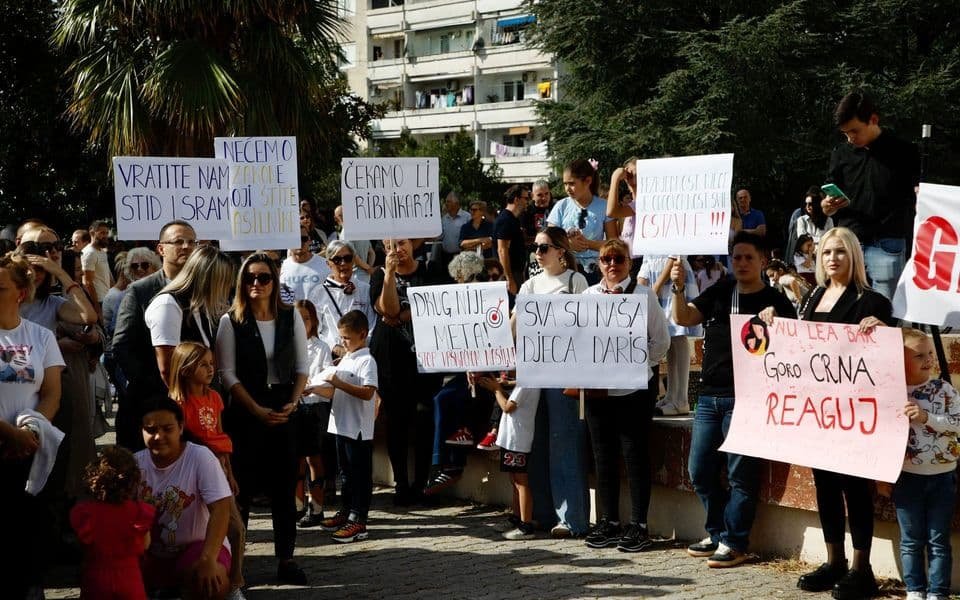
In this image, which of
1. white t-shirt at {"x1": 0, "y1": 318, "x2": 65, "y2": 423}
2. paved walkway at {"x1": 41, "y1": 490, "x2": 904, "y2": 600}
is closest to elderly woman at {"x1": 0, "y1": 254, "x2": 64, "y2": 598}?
white t-shirt at {"x1": 0, "y1": 318, "x2": 65, "y2": 423}

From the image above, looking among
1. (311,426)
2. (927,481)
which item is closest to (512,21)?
(311,426)

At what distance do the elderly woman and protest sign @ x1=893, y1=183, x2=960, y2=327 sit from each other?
457cm

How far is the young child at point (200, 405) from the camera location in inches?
259

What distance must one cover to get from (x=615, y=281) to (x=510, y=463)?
1.44 metres

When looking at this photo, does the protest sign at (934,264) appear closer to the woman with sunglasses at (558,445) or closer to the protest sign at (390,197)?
the woman with sunglasses at (558,445)

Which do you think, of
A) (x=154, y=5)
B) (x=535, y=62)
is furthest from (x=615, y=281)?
(x=535, y=62)

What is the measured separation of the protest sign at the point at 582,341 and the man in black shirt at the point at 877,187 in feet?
5.06

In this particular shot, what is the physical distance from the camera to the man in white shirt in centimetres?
1049

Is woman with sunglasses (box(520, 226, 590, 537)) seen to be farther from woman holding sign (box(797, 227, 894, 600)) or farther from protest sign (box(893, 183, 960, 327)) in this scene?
protest sign (box(893, 183, 960, 327))

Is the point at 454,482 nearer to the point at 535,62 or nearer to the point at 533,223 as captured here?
the point at 533,223

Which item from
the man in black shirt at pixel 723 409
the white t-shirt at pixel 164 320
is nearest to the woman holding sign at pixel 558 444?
the man in black shirt at pixel 723 409

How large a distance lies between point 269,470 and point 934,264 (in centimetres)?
395

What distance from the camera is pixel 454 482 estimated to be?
31.5 ft

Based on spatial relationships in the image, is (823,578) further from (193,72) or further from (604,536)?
(193,72)
